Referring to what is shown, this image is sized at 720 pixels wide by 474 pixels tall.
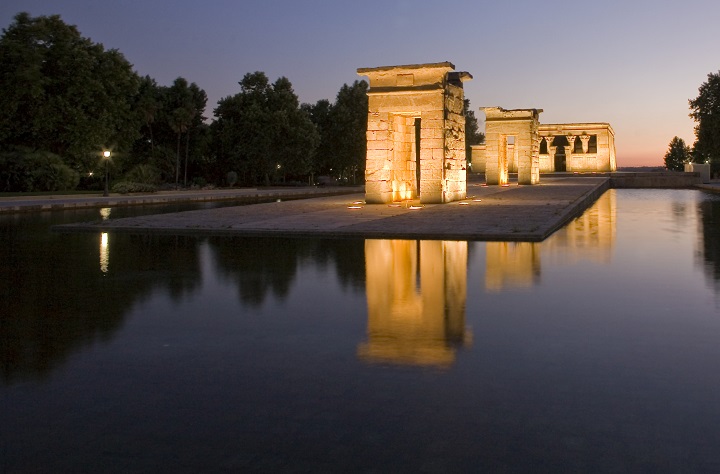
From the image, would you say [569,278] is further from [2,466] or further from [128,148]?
[128,148]

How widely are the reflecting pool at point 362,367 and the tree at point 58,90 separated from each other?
2903cm

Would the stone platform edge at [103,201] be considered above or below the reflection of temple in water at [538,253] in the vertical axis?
above

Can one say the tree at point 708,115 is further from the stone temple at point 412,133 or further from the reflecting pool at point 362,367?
the reflecting pool at point 362,367

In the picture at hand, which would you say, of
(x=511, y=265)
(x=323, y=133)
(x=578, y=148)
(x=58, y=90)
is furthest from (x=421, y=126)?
(x=578, y=148)

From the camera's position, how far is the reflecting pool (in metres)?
3.71

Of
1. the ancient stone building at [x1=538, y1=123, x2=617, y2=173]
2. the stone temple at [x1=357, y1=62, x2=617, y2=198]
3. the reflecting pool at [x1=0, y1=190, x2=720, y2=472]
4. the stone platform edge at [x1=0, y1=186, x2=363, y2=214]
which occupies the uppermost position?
the ancient stone building at [x1=538, y1=123, x2=617, y2=173]

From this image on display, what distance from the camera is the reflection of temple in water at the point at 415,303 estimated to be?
5.66 m

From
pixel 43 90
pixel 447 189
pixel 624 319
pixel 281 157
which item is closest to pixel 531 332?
→ pixel 624 319

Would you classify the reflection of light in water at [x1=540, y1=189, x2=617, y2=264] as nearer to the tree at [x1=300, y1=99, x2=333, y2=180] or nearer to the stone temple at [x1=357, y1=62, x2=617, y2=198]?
the stone temple at [x1=357, y1=62, x2=617, y2=198]

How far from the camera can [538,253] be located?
38.0 ft

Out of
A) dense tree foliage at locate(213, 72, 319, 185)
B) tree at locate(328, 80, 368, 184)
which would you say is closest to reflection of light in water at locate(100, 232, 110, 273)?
dense tree foliage at locate(213, 72, 319, 185)

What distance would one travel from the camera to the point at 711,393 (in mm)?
4547

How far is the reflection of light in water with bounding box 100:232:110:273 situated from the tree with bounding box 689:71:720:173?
46184 millimetres

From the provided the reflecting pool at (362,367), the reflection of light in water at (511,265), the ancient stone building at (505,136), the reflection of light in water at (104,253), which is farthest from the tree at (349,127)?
the reflecting pool at (362,367)
